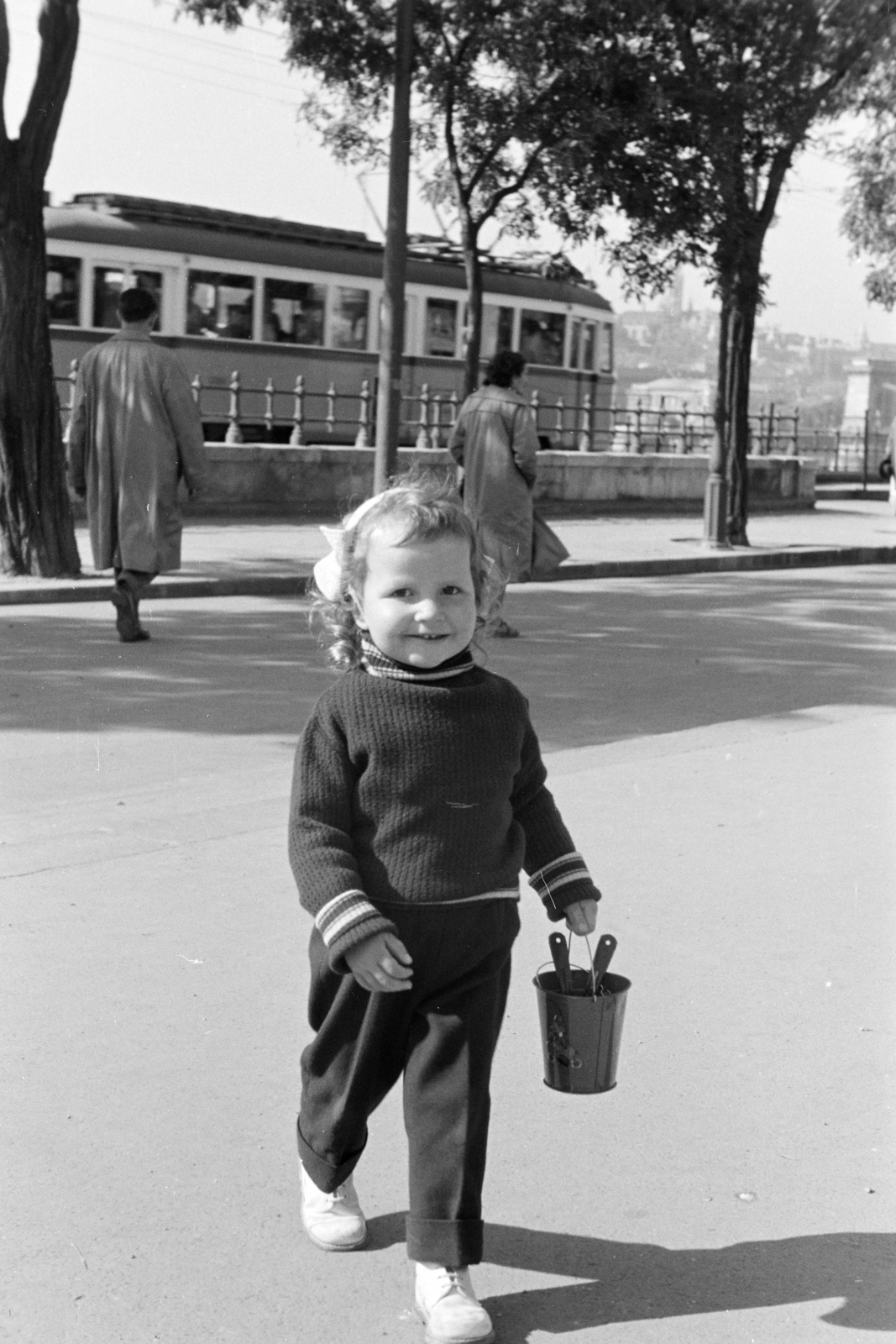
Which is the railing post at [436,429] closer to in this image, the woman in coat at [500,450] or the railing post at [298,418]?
the railing post at [298,418]

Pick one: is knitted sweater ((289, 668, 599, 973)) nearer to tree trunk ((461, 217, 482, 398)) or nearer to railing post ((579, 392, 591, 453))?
tree trunk ((461, 217, 482, 398))

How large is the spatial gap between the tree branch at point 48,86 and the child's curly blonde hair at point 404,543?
10472 millimetres

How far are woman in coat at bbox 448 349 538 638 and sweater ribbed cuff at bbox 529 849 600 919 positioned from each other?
7.77m

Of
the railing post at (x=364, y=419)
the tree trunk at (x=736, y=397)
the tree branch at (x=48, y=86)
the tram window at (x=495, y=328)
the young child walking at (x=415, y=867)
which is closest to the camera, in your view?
the young child walking at (x=415, y=867)

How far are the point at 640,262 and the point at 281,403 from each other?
9.79 metres

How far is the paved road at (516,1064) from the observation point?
2.79 m

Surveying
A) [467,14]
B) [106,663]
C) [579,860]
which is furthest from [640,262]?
[579,860]

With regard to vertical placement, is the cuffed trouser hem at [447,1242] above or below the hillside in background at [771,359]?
below

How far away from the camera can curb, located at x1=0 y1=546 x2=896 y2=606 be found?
12.4 meters

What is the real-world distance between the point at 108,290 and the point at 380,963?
23.5m

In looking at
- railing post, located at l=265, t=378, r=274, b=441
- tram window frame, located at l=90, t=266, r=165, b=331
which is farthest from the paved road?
tram window frame, located at l=90, t=266, r=165, b=331

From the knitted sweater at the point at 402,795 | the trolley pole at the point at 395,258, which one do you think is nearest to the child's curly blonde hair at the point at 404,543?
the knitted sweater at the point at 402,795

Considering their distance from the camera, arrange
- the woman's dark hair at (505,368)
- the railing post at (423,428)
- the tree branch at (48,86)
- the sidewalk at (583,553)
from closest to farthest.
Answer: the woman's dark hair at (505,368), the tree branch at (48,86), the sidewalk at (583,553), the railing post at (423,428)

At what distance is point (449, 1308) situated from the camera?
2.64 metres
